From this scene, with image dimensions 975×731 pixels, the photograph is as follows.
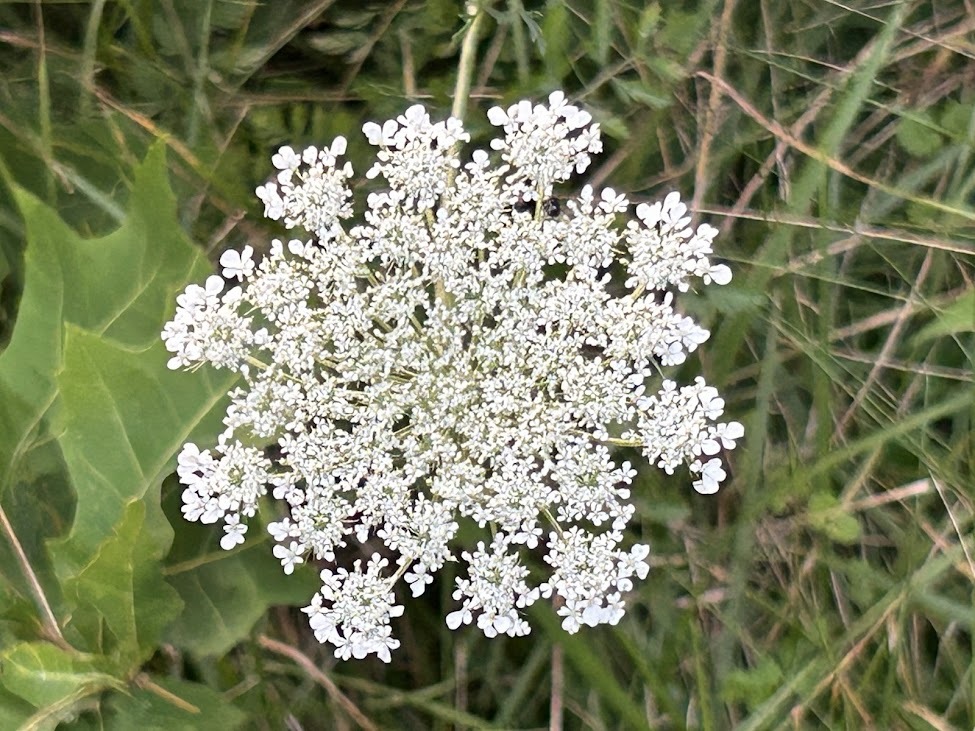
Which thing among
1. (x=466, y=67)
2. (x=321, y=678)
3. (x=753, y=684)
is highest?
(x=466, y=67)

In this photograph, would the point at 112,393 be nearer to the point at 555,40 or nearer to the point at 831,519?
the point at 555,40

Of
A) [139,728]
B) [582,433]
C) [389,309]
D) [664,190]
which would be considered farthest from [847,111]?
[139,728]

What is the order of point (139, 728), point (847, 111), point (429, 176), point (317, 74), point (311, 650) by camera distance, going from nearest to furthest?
point (429, 176)
point (139, 728)
point (847, 111)
point (311, 650)
point (317, 74)

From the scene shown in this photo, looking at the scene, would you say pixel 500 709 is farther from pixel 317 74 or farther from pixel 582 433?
pixel 317 74

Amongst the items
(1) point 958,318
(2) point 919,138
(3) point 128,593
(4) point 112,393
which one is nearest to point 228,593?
(3) point 128,593

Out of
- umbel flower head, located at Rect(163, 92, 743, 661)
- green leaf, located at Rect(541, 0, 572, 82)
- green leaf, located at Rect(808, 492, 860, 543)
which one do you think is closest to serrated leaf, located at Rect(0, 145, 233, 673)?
umbel flower head, located at Rect(163, 92, 743, 661)

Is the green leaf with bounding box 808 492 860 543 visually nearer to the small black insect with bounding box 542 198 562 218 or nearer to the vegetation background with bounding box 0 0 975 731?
the vegetation background with bounding box 0 0 975 731
